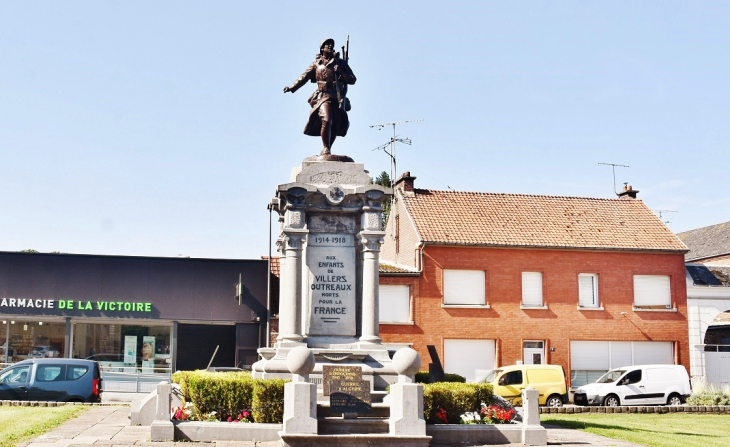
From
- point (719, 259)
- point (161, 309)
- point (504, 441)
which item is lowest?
point (504, 441)

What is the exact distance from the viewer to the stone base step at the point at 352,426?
12930 millimetres

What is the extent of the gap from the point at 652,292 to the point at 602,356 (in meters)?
3.57

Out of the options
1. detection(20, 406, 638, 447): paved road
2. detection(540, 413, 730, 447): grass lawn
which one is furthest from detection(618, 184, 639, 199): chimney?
detection(20, 406, 638, 447): paved road

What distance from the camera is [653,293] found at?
35562 mm

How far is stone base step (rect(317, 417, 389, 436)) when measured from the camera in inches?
509

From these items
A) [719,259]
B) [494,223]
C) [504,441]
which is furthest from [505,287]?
[504,441]

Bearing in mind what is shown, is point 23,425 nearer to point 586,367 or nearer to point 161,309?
point 161,309

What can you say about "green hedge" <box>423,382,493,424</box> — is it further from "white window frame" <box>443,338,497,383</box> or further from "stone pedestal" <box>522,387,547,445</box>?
"white window frame" <box>443,338,497,383</box>

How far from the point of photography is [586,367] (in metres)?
34.4

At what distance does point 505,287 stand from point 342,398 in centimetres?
2184

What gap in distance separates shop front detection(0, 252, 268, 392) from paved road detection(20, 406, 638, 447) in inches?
582

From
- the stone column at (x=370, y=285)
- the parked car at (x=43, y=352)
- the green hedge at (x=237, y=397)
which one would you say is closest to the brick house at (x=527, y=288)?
the parked car at (x=43, y=352)

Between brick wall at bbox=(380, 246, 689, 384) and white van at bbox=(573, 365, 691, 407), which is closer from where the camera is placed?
white van at bbox=(573, 365, 691, 407)

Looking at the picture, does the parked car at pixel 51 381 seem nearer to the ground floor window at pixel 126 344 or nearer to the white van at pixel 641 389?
the ground floor window at pixel 126 344
